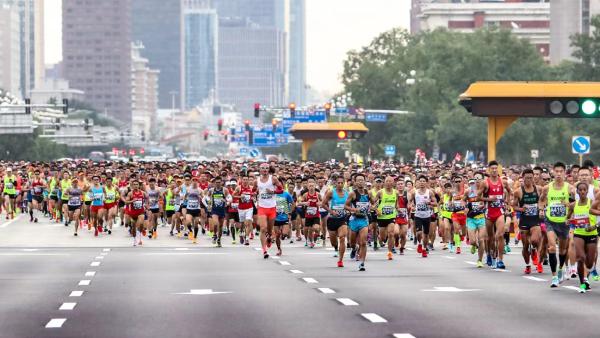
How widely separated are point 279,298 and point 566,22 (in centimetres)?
14756

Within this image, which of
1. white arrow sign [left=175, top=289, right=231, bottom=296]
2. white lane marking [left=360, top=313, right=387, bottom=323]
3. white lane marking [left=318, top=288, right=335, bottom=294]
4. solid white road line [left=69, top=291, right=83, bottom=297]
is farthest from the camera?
white lane marking [left=318, top=288, right=335, bottom=294]

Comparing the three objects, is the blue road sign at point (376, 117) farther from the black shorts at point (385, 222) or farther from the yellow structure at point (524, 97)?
the black shorts at point (385, 222)

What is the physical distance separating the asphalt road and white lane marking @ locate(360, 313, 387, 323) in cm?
1

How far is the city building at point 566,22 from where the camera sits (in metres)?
161

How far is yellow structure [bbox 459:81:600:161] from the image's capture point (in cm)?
3619

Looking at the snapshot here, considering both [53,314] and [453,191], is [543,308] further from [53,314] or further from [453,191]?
[453,191]

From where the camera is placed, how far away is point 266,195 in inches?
1188

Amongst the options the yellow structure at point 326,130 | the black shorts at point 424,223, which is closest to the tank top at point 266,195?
the black shorts at point 424,223

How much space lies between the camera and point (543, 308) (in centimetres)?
1792

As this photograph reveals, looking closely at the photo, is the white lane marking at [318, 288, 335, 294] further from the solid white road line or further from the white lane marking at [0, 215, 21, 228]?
the white lane marking at [0, 215, 21, 228]

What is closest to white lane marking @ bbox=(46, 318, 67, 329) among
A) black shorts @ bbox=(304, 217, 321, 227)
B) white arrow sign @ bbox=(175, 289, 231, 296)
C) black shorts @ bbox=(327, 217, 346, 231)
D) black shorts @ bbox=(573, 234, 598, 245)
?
white arrow sign @ bbox=(175, 289, 231, 296)

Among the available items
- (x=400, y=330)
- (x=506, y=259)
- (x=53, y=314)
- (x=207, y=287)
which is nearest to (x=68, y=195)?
(x=506, y=259)

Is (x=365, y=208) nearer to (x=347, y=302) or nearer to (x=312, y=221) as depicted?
(x=347, y=302)

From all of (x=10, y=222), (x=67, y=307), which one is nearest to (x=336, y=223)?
(x=67, y=307)
